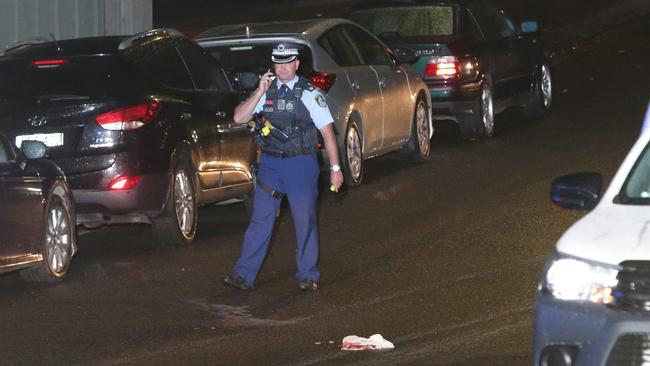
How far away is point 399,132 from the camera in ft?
51.9

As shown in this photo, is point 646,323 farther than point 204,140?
No

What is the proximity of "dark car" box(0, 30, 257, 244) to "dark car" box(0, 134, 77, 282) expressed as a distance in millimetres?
462

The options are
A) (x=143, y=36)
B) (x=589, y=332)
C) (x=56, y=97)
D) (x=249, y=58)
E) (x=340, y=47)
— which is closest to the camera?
(x=589, y=332)

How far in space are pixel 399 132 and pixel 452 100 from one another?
74.8 inches

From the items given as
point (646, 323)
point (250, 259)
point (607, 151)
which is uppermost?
point (646, 323)


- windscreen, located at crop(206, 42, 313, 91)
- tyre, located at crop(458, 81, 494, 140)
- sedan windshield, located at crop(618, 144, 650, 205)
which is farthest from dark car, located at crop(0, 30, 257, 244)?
tyre, located at crop(458, 81, 494, 140)

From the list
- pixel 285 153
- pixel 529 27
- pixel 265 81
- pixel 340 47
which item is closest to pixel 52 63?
pixel 265 81

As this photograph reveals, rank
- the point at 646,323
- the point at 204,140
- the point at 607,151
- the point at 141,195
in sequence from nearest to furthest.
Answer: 1. the point at 646,323
2. the point at 141,195
3. the point at 204,140
4. the point at 607,151

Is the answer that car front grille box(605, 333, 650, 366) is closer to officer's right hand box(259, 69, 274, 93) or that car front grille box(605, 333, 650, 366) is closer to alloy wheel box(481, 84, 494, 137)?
officer's right hand box(259, 69, 274, 93)

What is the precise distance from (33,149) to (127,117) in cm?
119

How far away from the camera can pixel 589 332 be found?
6.05m

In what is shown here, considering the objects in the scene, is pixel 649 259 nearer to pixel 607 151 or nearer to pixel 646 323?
pixel 646 323

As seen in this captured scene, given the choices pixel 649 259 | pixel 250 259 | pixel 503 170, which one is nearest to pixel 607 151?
pixel 503 170

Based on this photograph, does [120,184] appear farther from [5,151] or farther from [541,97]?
[541,97]
